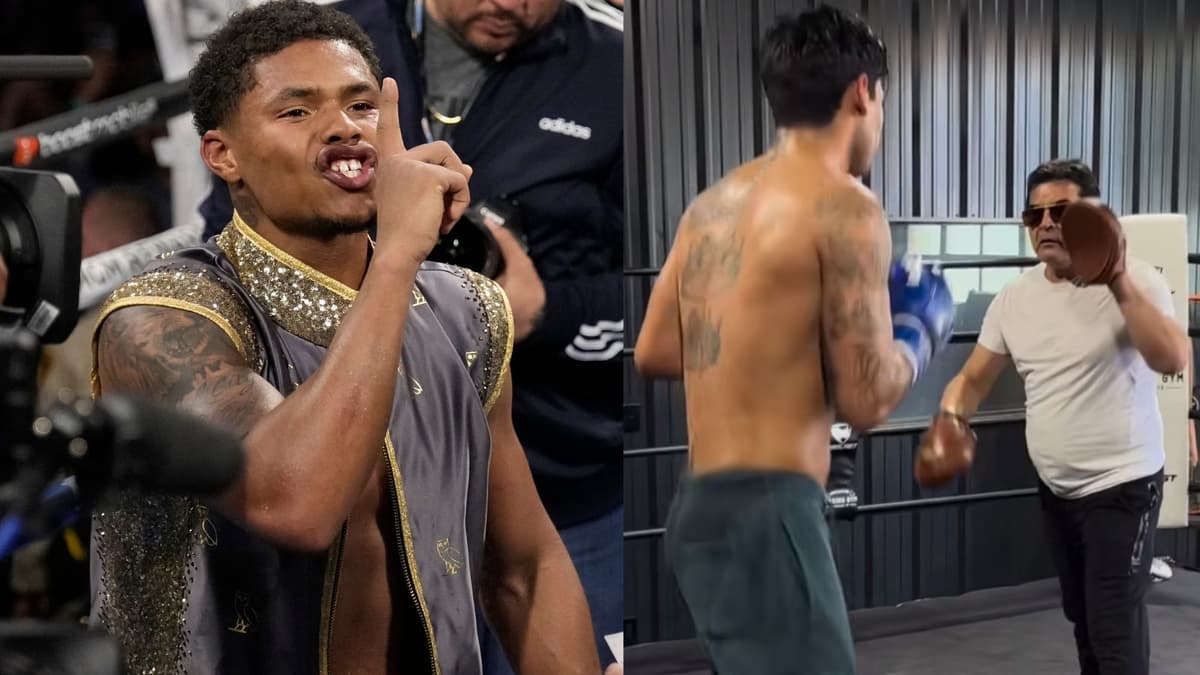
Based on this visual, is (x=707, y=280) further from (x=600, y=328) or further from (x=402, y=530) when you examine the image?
(x=402, y=530)

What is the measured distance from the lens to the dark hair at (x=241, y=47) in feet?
4.66

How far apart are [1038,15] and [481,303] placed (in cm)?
136

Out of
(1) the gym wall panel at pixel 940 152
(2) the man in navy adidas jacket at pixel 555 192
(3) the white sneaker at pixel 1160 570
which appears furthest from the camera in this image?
(3) the white sneaker at pixel 1160 570

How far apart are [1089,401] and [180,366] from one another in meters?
1.79

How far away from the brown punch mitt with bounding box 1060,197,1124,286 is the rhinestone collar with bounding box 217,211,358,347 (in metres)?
1.48

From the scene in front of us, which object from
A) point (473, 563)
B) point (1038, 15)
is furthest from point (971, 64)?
point (473, 563)

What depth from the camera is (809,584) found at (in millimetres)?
2033

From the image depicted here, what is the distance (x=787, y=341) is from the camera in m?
1.96

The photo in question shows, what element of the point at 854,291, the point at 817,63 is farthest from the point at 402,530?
the point at 817,63

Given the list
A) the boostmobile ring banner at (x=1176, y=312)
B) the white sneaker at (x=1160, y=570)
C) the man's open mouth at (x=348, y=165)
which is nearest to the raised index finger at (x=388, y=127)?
the man's open mouth at (x=348, y=165)

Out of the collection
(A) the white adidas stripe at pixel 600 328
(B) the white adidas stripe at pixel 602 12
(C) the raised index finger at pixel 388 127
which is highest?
(B) the white adidas stripe at pixel 602 12

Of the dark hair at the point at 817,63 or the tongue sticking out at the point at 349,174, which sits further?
the dark hair at the point at 817,63

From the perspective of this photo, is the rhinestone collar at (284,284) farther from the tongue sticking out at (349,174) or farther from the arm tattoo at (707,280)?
the arm tattoo at (707,280)

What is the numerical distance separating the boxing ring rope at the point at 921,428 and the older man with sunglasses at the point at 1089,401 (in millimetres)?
40
